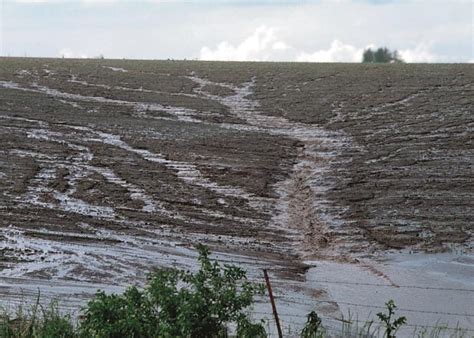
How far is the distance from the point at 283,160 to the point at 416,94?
22.6 ft

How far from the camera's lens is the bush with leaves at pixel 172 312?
6301mm

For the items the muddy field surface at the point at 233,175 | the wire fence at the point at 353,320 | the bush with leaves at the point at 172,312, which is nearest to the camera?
the bush with leaves at the point at 172,312

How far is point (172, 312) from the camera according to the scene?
254 inches

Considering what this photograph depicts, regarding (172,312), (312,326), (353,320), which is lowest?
(353,320)

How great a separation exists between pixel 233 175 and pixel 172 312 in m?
8.39

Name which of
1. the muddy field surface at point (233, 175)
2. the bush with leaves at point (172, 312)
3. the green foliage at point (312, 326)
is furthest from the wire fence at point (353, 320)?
the bush with leaves at point (172, 312)

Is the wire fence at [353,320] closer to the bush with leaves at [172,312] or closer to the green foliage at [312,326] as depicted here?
the green foliage at [312,326]

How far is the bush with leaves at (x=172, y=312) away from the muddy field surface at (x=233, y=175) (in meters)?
1.94

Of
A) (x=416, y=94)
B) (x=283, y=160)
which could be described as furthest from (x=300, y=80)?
(x=283, y=160)

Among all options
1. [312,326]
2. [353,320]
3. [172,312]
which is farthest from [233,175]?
[172,312]

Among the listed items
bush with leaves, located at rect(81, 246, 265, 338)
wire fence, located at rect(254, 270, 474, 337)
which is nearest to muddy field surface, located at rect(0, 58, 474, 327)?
wire fence, located at rect(254, 270, 474, 337)

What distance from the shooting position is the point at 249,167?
50.6 feet

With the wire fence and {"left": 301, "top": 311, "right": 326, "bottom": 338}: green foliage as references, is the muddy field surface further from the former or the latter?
{"left": 301, "top": 311, "right": 326, "bottom": 338}: green foliage

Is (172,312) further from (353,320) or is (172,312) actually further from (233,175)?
(233,175)
